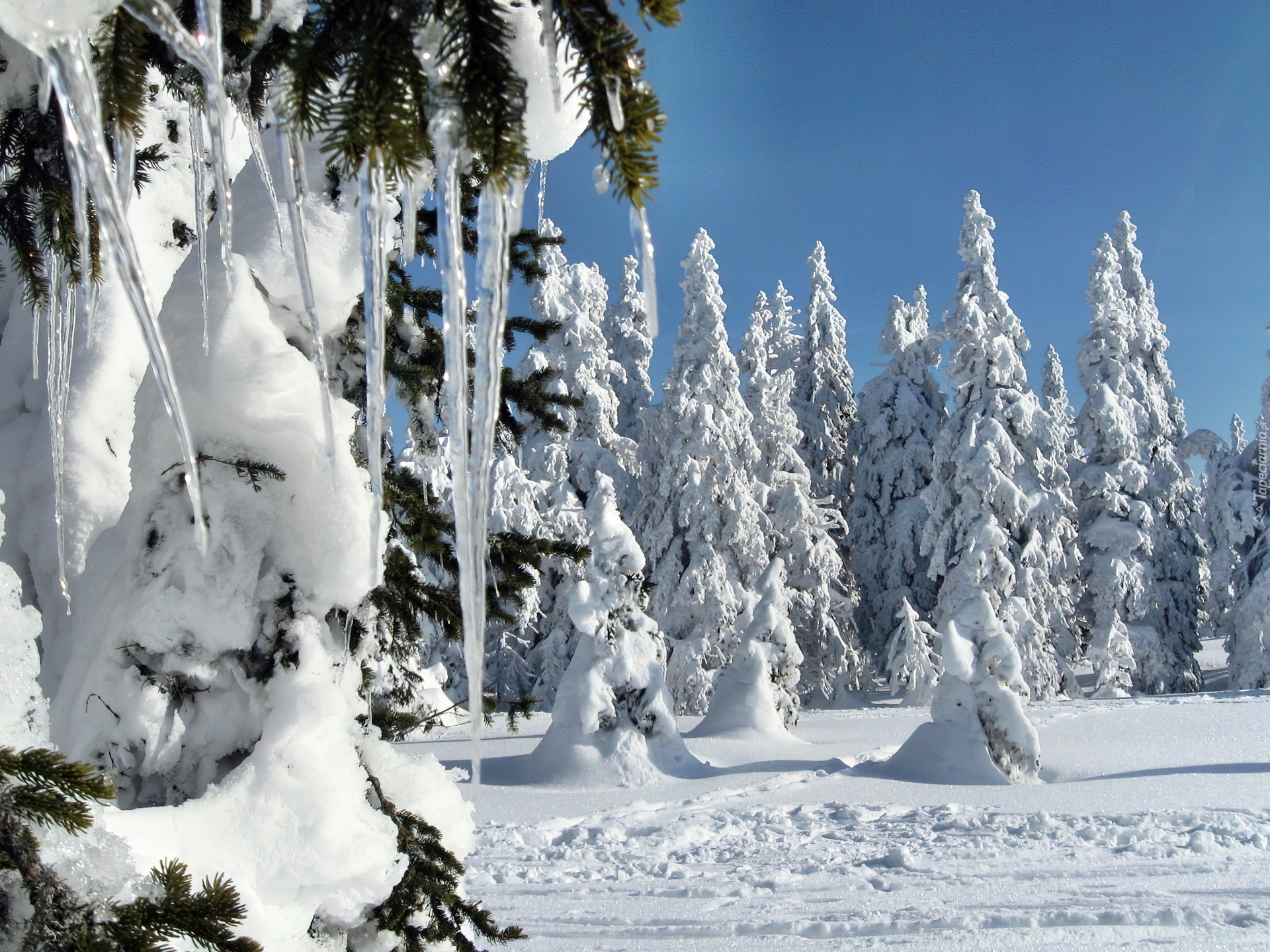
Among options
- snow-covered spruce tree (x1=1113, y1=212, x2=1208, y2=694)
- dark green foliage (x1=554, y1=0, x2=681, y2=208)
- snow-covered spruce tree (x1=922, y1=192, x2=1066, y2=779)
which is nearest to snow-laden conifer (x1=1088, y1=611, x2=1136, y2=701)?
snow-covered spruce tree (x1=1113, y1=212, x2=1208, y2=694)

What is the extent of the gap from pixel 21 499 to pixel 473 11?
3.26 meters

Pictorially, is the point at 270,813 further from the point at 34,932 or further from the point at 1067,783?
the point at 1067,783

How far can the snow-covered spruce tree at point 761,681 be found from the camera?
49.2 feet

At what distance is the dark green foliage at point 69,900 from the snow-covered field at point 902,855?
4.51 metres

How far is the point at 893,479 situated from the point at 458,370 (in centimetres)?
2504

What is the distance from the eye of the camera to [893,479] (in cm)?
2486

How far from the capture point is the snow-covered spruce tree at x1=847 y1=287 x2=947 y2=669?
953 inches

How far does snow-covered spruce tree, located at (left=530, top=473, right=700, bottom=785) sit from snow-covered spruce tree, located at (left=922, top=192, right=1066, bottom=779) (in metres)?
10.4

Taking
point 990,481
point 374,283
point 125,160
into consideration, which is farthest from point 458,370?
point 990,481

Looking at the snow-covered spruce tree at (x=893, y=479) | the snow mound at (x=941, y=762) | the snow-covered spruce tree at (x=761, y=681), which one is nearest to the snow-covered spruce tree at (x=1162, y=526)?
the snow-covered spruce tree at (x=893, y=479)

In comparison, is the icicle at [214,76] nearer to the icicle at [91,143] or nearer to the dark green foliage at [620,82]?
the icicle at [91,143]

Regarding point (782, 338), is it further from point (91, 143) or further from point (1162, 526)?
point (91, 143)

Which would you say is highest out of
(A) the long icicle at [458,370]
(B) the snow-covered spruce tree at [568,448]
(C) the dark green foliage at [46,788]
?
(B) the snow-covered spruce tree at [568,448]

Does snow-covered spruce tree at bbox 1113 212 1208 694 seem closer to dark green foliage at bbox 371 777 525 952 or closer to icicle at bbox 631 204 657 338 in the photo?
dark green foliage at bbox 371 777 525 952
